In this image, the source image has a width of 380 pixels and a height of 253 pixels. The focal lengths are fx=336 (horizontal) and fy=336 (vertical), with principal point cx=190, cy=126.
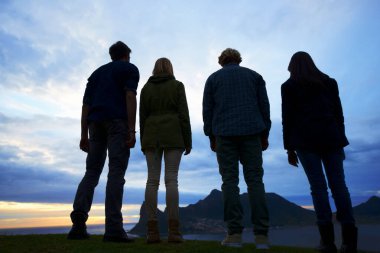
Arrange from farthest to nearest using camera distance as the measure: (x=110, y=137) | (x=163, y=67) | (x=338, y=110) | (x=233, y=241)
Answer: (x=163, y=67), (x=110, y=137), (x=338, y=110), (x=233, y=241)

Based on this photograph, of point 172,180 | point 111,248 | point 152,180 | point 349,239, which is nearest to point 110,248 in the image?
point 111,248

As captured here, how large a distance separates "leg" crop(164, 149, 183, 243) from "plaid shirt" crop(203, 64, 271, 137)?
29.4 inches

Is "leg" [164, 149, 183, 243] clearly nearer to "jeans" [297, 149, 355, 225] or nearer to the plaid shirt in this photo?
the plaid shirt

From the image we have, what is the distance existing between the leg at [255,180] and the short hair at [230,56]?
5.42 ft

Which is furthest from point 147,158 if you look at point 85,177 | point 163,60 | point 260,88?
point 260,88

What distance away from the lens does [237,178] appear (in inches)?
218

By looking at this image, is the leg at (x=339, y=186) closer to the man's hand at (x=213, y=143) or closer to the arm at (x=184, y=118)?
the man's hand at (x=213, y=143)

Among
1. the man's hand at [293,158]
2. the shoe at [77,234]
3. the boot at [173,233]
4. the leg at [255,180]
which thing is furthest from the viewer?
the shoe at [77,234]

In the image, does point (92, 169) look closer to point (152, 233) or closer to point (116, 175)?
point (116, 175)

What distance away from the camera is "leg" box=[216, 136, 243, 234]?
17.7 feet

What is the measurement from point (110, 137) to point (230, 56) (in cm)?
269

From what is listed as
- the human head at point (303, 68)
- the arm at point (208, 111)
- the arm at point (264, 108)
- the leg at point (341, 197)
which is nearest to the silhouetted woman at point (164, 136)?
the arm at point (208, 111)

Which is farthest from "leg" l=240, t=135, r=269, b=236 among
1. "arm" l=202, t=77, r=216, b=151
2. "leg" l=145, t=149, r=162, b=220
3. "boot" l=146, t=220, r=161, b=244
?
"boot" l=146, t=220, r=161, b=244

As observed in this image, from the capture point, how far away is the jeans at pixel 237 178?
528cm
